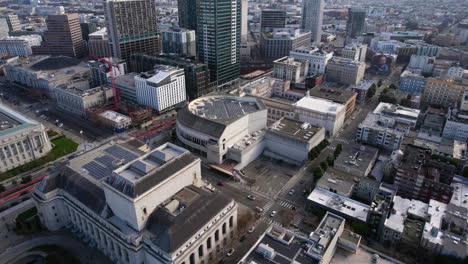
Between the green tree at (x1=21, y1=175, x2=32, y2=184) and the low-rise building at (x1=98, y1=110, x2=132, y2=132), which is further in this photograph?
the low-rise building at (x1=98, y1=110, x2=132, y2=132)

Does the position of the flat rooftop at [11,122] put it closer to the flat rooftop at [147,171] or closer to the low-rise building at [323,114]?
the flat rooftop at [147,171]

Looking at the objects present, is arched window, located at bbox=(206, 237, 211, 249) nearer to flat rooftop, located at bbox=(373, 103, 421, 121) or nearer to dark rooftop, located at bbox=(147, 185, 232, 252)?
dark rooftop, located at bbox=(147, 185, 232, 252)

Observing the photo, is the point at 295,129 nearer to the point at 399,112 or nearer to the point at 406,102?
the point at 399,112

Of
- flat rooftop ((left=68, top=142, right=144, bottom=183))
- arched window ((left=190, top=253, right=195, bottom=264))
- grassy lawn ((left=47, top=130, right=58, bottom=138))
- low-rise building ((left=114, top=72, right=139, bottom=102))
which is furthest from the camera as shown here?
low-rise building ((left=114, top=72, right=139, bottom=102))

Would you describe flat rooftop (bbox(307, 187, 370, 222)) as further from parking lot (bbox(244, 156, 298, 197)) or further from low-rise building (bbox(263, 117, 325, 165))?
low-rise building (bbox(263, 117, 325, 165))

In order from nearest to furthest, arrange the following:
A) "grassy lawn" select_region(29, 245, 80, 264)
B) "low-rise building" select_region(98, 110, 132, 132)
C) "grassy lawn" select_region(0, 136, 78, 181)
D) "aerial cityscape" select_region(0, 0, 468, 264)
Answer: "aerial cityscape" select_region(0, 0, 468, 264), "grassy lawn" select_region(29, 245, 80, 264), "grassy lawn" select_region(0, 136, 78, 181), "low-rise building" select_region(98, 110, 132, 132)

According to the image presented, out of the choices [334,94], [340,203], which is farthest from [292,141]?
[334,94]

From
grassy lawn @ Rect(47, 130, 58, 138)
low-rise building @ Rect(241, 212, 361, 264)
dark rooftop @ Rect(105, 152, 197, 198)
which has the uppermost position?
dark rooftop @ Rect(105, 152, 197, 198)

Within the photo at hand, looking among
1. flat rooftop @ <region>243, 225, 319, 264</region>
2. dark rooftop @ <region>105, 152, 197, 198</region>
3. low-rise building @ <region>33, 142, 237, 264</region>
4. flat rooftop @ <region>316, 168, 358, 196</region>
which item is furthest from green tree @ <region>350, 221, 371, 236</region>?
dark rooftop @ <region>105, 152, 197, 198</region>

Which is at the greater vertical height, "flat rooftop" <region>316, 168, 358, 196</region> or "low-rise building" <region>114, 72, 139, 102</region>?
"low-rise building" <region>114, 72, 139, 102</region>
